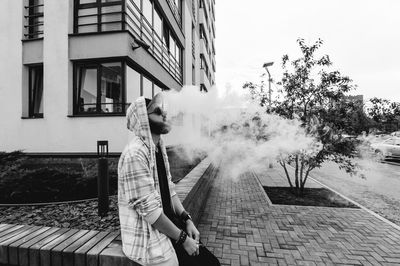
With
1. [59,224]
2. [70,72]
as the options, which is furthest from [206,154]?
[59,224]

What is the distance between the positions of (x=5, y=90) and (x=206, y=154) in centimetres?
874

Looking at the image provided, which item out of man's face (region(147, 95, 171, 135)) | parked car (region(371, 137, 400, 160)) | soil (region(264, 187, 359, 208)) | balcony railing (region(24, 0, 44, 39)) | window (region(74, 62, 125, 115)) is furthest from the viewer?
parked car (region(371, 137, 400, 160))

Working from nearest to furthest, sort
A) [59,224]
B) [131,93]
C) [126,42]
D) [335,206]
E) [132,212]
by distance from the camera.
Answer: [132,212] → [59,224] → [335,206] → [126,42] → [131,93]

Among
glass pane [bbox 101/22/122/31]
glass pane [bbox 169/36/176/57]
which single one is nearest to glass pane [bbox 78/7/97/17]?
glass pane [bbox 101/22/122/31]

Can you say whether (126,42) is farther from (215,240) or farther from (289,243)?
(289,243)

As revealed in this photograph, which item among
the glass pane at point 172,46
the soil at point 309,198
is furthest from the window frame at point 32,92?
the soil at point 309,198

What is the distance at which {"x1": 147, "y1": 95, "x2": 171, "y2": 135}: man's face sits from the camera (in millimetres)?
1900

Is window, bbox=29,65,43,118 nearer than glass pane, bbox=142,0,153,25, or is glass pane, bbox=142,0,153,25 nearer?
window, bbox=29,65,43,118

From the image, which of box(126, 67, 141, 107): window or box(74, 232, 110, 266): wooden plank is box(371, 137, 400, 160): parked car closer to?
box(126, 67, 141, 107): window

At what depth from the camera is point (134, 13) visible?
30.6 ft

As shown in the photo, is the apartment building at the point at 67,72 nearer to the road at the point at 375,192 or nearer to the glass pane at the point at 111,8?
the glass pane at the point at 111,8

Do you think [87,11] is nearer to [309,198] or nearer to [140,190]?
[140,190]

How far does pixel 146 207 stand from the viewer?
5.30 ft

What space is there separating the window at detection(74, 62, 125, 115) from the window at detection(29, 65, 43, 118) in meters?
1.88
